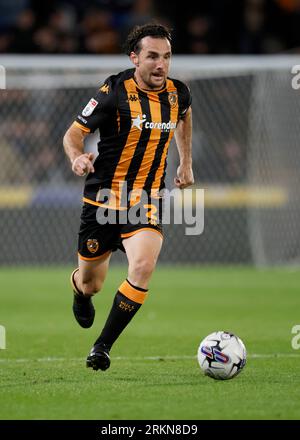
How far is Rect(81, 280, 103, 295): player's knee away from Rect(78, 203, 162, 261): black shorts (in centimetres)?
32

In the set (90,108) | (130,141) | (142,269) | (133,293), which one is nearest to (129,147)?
(130,141)

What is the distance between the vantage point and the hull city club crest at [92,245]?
711 cm

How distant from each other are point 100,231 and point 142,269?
0.64 metres

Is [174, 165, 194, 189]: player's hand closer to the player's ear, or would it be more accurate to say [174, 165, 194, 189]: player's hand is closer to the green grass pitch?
the player's ear

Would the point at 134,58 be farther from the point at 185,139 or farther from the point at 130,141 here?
the point at 185,139

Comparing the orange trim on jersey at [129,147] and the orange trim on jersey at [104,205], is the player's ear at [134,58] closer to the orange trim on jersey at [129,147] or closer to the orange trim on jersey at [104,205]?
the orange trim on jersey at [129,147]

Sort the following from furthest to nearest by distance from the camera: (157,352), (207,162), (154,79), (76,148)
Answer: (207,162), (157,352), (154,79), (76,148)

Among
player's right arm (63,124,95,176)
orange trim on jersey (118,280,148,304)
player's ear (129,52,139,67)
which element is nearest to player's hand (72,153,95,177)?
player's right arm (63,124,95,176)

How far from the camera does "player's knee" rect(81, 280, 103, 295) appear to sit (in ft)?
24.6

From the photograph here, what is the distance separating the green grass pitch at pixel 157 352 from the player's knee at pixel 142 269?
0.66 meters

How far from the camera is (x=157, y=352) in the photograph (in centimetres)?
785

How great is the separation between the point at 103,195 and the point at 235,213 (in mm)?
8441

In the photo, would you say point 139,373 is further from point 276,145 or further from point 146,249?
point 276,145
